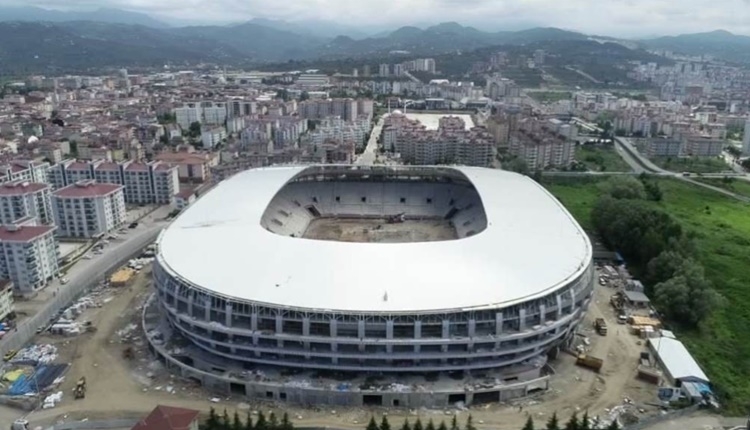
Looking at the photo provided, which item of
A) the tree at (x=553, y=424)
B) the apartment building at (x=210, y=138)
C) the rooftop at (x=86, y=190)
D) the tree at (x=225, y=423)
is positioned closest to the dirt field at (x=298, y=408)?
the tree at (x=553, y=424)

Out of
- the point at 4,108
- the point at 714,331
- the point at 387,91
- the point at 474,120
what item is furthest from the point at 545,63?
the point at 714,331

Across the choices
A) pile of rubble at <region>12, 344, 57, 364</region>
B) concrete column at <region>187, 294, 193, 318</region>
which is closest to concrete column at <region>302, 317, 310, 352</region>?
concrete column at <region>187, 294, 193, 318</region>

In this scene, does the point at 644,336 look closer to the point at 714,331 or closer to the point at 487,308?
the point at 714,331

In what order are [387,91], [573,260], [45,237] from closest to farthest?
[573,260] → [45,237] → [387,91]

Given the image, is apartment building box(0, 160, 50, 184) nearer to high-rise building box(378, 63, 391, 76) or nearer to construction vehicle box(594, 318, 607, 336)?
construction vehicle box(594, 318, 607, 336)

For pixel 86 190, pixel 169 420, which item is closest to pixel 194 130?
pixel 86 190

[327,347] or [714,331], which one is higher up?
[327,347]

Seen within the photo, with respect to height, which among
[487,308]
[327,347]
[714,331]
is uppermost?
[487,308]
